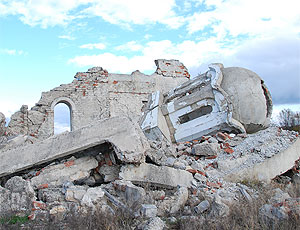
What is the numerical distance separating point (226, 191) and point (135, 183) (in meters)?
1.25

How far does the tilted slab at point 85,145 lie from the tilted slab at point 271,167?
1672mm

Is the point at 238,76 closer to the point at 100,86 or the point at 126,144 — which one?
the point at 126,144

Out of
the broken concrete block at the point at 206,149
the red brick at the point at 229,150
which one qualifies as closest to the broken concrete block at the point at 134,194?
the broken concrete block at the point at 206,149

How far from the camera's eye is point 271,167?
6.00m

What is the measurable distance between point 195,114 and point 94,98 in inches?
231

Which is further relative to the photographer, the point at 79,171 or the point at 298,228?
the point at 79,171

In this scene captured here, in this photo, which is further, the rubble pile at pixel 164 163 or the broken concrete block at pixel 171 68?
the broken concrete block at pixel 171 68

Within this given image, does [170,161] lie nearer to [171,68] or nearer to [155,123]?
[155,123]

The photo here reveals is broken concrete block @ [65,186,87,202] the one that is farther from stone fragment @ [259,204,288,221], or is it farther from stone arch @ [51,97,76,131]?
stone arch @ [51,97,76,131]

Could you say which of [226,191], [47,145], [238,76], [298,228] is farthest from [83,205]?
[238,76]

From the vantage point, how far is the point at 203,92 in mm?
7027

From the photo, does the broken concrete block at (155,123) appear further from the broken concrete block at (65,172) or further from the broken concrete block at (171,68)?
the broken concrete block at (171,68)

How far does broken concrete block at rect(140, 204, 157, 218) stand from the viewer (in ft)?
12.7

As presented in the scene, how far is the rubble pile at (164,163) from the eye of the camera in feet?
13.7
